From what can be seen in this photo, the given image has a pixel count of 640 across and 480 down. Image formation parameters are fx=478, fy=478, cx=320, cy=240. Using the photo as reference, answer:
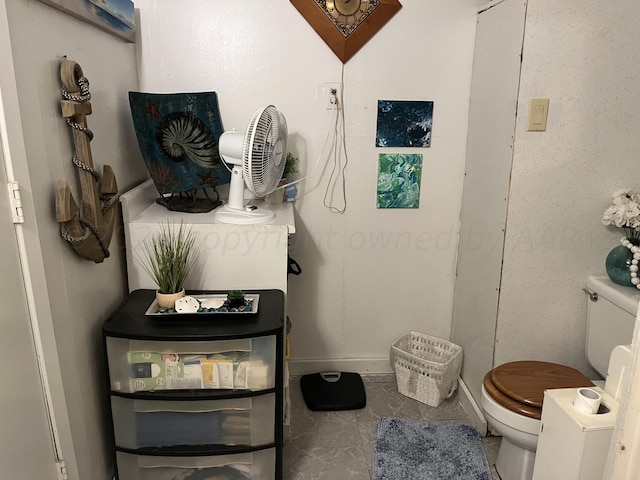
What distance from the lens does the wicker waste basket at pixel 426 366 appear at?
226 centimetres

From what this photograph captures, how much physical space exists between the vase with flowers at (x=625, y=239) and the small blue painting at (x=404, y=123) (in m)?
0.83

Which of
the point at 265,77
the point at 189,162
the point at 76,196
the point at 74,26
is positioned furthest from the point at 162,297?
the point at 265,77

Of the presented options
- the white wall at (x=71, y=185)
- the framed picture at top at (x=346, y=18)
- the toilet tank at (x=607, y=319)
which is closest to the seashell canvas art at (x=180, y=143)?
the white wall at (x=71, y=185)

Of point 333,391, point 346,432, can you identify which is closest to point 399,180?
point 333,391

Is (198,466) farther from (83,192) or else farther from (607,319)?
(607,319)

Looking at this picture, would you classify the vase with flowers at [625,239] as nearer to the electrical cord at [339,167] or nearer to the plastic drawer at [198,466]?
the electrical cord at [339,167]

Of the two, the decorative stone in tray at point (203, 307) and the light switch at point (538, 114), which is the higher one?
the light switch at point (538, 114)

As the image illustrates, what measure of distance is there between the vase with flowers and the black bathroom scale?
122 cm

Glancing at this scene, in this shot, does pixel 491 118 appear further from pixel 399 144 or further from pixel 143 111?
pixel 143 111

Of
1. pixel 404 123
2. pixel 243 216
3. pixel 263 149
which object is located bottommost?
pixel 243 216

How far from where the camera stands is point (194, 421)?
5.27 ft

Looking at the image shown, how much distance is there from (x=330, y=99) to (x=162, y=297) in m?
1.16

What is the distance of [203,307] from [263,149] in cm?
59

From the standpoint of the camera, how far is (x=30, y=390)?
1.26 m
